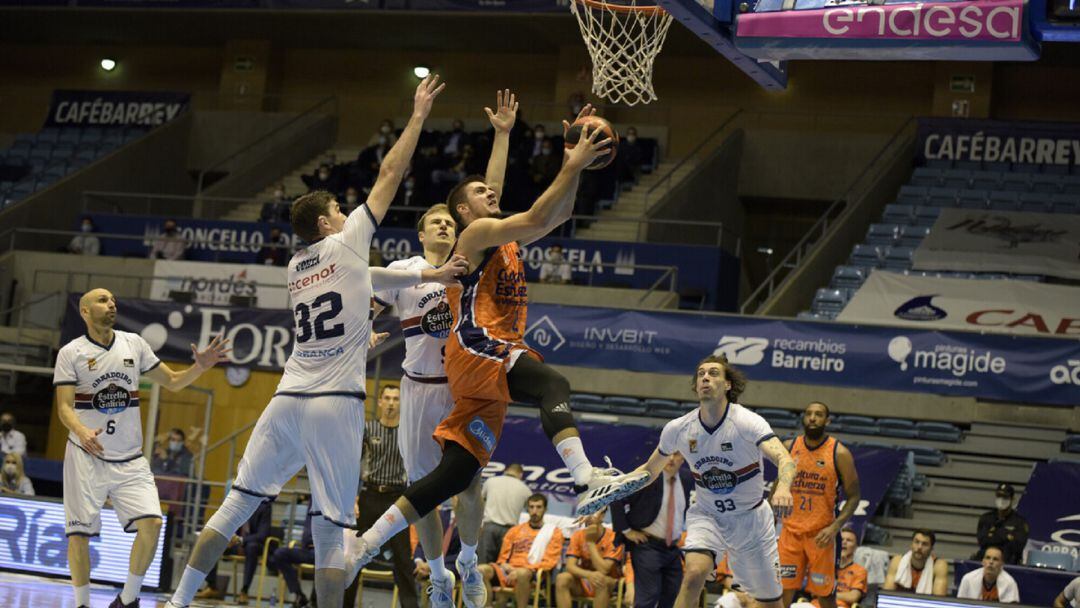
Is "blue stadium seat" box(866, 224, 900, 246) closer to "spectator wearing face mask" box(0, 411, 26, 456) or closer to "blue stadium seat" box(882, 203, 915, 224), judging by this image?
"blue stadium seat" box(882, 203, 915, 224)

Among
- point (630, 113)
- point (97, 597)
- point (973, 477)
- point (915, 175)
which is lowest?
point (97, 597)

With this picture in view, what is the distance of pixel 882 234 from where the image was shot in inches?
944

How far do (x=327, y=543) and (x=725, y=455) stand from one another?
342cm

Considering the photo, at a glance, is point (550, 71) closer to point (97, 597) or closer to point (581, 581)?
point (581, 581)

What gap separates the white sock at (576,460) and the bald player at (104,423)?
366cm

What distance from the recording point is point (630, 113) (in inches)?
1171

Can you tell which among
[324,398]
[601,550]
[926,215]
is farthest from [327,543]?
[926,215]

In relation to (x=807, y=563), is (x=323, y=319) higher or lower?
higher

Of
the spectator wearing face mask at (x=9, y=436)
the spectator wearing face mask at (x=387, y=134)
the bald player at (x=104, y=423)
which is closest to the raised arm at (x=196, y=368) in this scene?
the bald player at (x=104, y=423)

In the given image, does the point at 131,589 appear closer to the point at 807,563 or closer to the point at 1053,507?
the point at 807,563

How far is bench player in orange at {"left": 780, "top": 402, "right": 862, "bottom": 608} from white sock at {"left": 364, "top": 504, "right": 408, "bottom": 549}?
5.32 metres

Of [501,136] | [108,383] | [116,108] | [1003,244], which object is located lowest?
[108,383]

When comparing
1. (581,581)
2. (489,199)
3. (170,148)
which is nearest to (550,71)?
(170,148)

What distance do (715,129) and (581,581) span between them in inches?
651
